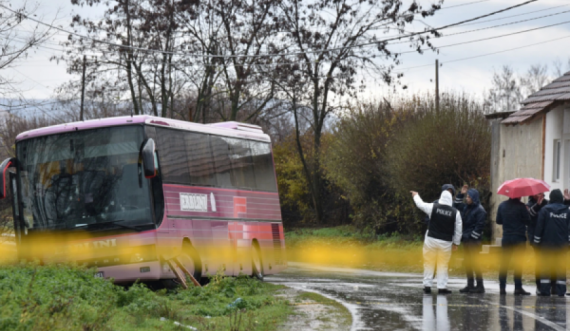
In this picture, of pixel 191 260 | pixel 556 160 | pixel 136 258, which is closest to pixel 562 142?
pixel 556 160

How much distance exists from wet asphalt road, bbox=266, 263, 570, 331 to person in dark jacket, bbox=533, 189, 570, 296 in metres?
0.45

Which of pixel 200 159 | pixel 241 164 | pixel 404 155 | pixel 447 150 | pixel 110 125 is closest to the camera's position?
pixel 110 125

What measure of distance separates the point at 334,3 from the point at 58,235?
94.1 feet

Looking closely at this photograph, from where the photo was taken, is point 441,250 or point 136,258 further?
point 441,250

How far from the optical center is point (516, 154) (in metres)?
24.4

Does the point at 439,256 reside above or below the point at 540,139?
below

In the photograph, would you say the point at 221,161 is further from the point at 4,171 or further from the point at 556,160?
the point at 556,160

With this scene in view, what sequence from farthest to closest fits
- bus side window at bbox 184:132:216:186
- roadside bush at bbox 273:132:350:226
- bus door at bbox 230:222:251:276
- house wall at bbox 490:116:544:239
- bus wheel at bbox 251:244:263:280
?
roadside bush at bbox 273:132:350:226
house wall at bbox 490:116:544:239
bus wheel at bbox 251:244:263:280
bus door at bbox 230:222:251:276
bus side window at bbox 184:132:216:186

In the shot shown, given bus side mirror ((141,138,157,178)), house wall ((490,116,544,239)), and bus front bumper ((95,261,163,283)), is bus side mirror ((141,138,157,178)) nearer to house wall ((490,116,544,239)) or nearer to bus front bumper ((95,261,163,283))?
bus front bumper ((95,261,163,283))

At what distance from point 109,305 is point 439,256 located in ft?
23.6

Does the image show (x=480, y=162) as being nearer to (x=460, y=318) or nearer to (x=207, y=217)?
(x=207, y=217)

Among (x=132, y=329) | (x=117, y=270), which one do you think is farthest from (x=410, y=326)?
(x=117, y=270)

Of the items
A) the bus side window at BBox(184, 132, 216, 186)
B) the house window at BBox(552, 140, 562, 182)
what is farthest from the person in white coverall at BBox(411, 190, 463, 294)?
the house window at BBox(552, 140, 562, 182)

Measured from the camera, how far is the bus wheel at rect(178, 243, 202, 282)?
1566 cm
